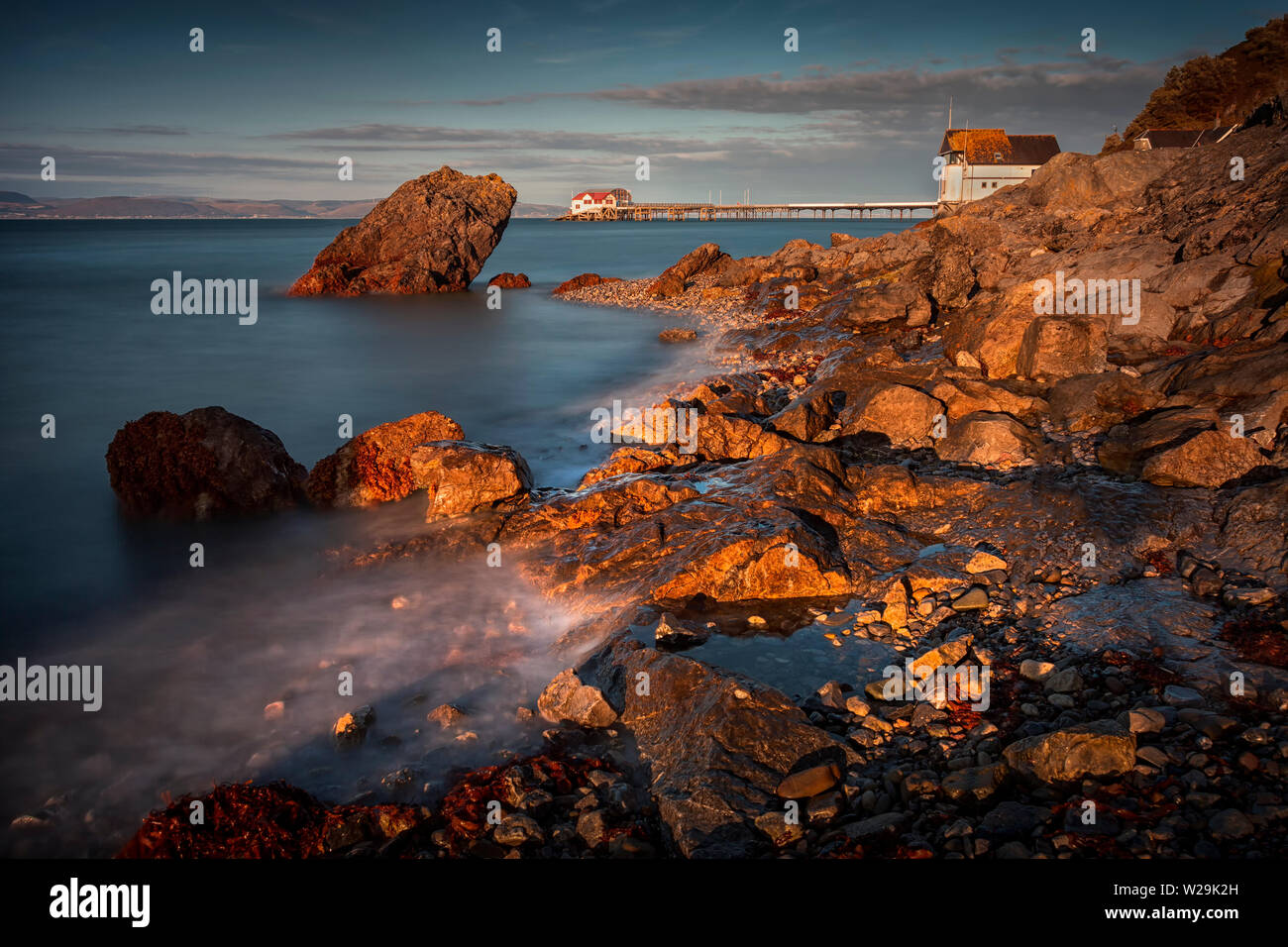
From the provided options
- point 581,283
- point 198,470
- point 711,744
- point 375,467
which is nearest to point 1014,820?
point 711,744

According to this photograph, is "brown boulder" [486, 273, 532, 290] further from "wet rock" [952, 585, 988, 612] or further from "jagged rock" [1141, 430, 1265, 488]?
"wet rock" [952, 585, 988, 612]

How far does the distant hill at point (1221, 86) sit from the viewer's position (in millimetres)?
41500

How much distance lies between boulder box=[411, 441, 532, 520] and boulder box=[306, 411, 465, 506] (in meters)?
1.31

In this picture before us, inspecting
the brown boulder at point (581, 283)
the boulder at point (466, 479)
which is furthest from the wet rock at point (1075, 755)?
the brown boulder at point (581, 283)

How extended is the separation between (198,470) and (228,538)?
61.9 inches

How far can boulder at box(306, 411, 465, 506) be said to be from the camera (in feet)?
42.5

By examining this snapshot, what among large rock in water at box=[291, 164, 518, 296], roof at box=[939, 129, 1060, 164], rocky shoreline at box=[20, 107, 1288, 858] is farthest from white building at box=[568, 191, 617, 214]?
rocky shoreline at box=[20, 107, 1288, 858]

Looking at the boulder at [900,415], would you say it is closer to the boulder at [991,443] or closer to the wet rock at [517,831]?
the boulder at [991,443]

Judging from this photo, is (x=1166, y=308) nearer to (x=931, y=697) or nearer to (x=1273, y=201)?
(x=1273, y=201)

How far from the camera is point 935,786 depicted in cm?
538
